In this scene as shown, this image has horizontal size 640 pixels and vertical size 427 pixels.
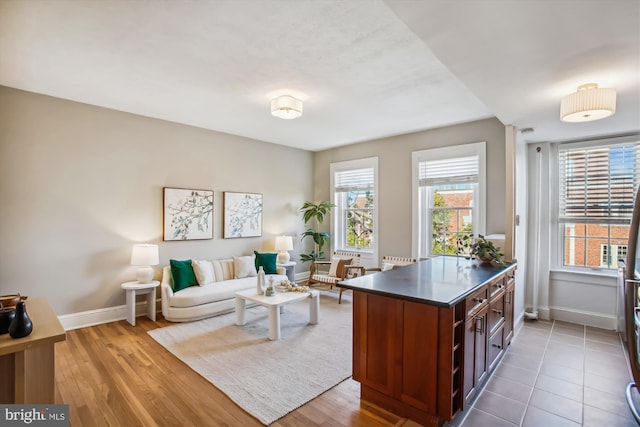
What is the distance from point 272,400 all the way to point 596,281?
14.6ft

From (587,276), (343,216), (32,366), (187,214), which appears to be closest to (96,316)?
(187,214)

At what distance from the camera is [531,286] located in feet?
14.5

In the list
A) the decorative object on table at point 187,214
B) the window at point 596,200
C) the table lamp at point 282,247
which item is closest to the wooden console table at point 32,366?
the decorative object on table at point 187,214

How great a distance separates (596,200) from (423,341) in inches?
152

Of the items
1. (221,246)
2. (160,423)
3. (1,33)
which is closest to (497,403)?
(160,423)

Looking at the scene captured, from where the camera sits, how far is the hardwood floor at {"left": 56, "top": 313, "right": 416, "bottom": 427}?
217cm

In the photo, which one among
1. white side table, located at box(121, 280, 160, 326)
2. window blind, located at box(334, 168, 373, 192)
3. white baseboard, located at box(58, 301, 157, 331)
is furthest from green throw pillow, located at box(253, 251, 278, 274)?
window blind, located at box(334, 168, 373, 192)

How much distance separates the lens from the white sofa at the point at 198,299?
411 cm

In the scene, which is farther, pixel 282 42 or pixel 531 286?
pixel 531 286

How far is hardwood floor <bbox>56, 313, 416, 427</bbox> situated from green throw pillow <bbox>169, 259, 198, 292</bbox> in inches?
44.1

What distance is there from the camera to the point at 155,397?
244cm

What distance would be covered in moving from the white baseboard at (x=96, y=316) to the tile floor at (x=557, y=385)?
14.0ft

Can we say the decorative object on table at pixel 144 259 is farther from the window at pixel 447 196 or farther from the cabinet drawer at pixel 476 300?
the window at pixel 447 196

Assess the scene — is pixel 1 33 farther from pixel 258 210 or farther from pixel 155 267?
pixel 258 210
